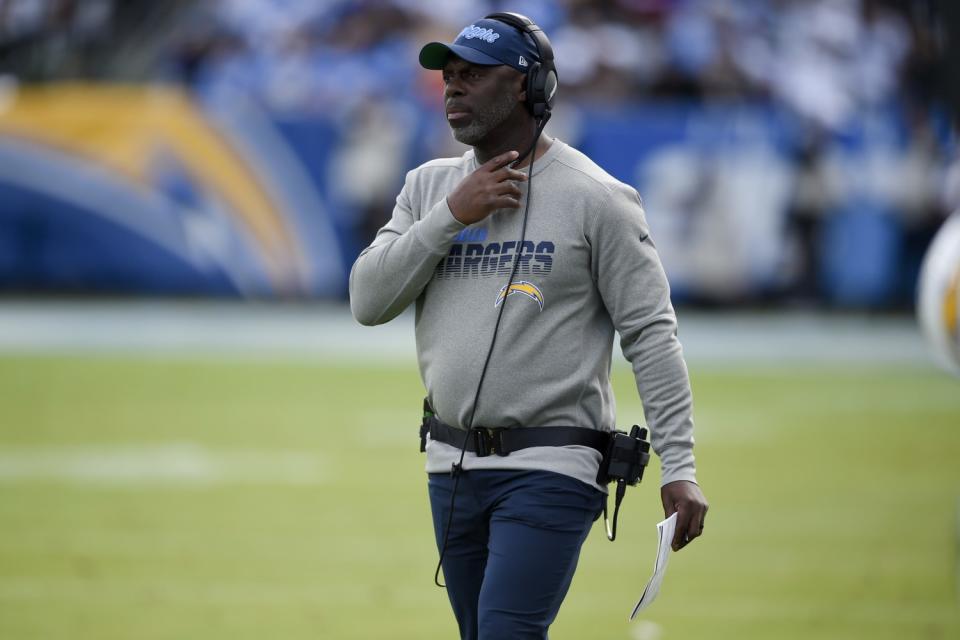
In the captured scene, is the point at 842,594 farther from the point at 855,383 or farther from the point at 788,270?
the point at 788,270

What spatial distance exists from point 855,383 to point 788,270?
5140mm

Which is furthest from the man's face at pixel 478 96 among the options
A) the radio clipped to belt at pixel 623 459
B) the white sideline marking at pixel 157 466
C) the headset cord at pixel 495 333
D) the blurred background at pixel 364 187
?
the blurred background at pixel 364 187

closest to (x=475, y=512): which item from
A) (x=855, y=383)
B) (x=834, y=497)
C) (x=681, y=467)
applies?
(x=681, y=467)

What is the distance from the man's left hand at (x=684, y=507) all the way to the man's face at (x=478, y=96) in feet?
3.26

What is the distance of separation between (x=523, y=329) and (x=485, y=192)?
36 centimetres

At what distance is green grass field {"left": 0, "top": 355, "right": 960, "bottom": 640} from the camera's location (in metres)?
6.71

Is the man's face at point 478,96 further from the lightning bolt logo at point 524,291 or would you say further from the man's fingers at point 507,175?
the lightning bolt logo at point 524,291

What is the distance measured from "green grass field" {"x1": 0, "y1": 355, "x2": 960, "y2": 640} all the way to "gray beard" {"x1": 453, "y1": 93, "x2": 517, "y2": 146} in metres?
2.93

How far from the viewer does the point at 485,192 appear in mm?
3770

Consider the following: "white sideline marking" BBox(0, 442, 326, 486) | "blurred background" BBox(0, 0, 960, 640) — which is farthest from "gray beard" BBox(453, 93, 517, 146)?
"white sideline marking" BBox(0, 442, 326, 486)

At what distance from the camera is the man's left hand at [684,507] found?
374cm

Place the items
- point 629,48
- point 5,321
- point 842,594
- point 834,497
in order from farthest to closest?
1. point 629,48
2. point 5,321
3. point 834,497
4. point 842,594

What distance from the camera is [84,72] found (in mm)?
23156

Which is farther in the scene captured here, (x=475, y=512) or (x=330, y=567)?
(x=330, y=567)
